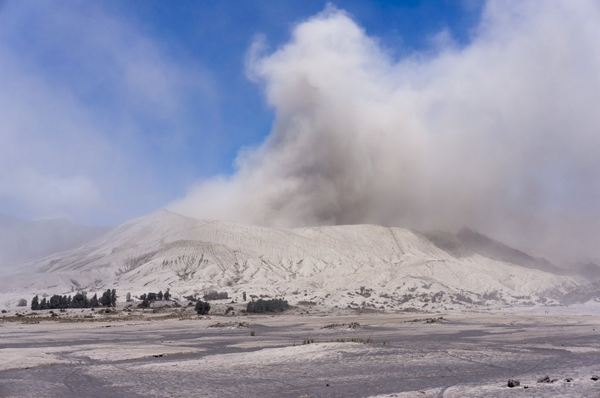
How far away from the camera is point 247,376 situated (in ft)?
61.1

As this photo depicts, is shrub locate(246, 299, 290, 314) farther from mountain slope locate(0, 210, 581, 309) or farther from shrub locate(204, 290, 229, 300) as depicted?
shrub locate(204, 290, 229, 300)

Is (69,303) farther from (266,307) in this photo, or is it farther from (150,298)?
(266,307)

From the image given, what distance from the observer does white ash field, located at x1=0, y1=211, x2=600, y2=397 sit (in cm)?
1745

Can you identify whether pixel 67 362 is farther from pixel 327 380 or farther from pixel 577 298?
pixel 577 298

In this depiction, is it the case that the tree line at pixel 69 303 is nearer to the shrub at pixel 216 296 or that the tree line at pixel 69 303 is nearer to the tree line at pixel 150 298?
the tree line at pixel 150 298

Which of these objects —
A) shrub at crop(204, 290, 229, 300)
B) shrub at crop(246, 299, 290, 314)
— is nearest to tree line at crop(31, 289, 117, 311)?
shrub at crop(204, 290, 229, 300)

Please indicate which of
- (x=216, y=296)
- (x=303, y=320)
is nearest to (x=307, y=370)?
(x=303, y=320)

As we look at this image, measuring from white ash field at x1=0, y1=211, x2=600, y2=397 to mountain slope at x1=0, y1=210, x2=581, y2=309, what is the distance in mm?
676

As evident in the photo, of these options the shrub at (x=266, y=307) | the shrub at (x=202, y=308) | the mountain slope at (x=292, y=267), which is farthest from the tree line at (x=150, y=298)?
the shrub at (x=266, y=307)

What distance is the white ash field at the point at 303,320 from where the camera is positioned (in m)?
17.5

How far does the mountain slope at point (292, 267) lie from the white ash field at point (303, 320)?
0.68 metres

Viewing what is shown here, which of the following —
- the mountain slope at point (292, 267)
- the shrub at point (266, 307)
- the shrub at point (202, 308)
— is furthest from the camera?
the mountain slope at point (292, 267)

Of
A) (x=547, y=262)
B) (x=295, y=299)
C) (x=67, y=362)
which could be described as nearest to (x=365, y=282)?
(x=295, y=299)

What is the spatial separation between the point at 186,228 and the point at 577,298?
119419 millimetres
